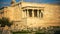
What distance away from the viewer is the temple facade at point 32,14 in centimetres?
385

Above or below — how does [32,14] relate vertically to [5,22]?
above

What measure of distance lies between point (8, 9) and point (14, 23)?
1.14 feet

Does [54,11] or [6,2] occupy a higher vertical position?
[6,2]

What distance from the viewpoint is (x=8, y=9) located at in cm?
386

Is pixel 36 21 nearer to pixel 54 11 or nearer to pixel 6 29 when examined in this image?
pixel 54 11

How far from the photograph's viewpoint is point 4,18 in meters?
3.86

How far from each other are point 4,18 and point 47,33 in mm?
1040

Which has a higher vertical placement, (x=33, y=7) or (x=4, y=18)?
(x=33, y=7)

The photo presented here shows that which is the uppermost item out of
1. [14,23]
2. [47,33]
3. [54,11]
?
[54,11]

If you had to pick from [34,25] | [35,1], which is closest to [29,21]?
[34,25]

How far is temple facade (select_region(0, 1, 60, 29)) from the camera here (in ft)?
12.6

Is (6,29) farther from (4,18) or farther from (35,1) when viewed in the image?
(35,1)

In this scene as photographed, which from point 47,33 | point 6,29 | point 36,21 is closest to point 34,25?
point 36,21

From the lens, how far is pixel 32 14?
12.6 ft
